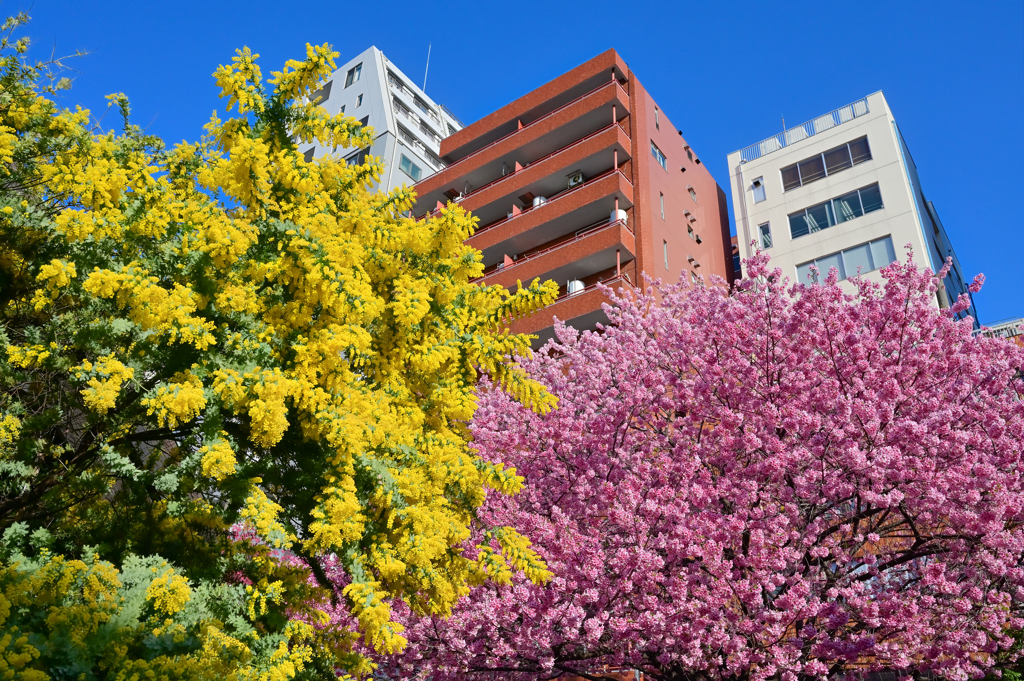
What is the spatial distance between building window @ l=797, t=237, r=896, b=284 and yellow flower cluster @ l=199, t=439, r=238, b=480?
22.8 metres

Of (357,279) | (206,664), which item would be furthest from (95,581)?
(357,279)

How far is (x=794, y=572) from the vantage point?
34.5 feet

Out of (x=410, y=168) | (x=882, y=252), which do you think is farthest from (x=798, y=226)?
(x=410, y=168)

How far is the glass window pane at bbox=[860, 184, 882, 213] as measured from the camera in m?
26.0

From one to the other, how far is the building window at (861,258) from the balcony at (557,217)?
8116 millimetres

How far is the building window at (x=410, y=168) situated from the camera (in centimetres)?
3966

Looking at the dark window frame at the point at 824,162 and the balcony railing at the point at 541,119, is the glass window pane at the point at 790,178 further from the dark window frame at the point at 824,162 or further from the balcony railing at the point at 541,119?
the balcony railing at the point at 541,119

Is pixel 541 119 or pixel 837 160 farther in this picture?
pixel 541 119

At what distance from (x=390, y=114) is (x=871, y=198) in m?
29.1

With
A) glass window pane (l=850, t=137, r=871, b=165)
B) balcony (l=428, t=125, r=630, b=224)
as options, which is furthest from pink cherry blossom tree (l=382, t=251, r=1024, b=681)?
balcony (l=428, t=125, r=630, b=224)

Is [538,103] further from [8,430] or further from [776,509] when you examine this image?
[8,430]

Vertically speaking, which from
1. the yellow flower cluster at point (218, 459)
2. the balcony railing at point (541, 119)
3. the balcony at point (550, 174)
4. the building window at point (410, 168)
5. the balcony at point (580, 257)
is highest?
the building window at point (410, 168)

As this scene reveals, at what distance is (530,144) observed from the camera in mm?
32344

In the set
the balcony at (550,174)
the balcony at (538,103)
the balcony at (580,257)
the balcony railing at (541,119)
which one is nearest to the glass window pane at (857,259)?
the balcony at (580,257)
